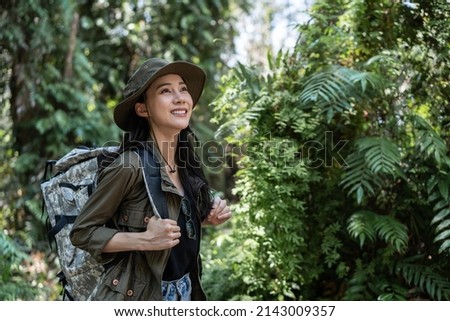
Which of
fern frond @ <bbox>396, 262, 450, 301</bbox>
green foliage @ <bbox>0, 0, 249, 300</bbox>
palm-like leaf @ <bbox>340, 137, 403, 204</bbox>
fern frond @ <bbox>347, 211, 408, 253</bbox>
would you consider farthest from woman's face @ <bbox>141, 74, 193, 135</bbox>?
green foliage @ <bbox>0, 0, 249, 300</bbox>

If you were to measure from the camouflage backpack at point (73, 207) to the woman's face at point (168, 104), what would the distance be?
16cm

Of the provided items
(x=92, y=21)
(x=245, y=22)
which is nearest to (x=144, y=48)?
(x=92, y=21)

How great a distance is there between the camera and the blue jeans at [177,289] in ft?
7.93

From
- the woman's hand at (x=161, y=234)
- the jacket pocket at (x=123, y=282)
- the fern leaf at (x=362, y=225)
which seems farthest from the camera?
the fern leaf at (x=362, y=225)

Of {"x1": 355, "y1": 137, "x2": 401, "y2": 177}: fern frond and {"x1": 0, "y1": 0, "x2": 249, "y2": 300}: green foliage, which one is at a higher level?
{"x1": 0, "y1": 0, "x2": 249, "y2": 300}: green foliage

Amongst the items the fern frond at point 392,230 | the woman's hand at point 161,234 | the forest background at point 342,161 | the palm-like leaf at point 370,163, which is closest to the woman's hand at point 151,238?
the woman's hand at point 161,234

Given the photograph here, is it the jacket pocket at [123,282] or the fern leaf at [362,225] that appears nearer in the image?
the jacket pocket at [123,282]

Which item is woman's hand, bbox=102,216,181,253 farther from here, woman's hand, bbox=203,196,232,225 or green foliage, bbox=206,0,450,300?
green foliage, bbox=206,0,450,300

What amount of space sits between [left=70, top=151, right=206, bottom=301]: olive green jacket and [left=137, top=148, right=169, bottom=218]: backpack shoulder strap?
24 mm

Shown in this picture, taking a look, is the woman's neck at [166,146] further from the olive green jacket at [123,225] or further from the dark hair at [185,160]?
the olive green jacket at [123,225]

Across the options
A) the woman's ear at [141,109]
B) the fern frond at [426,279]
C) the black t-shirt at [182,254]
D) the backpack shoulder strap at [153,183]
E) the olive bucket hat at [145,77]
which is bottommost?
the fern frond at [426,279]

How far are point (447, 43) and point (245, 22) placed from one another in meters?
6.62

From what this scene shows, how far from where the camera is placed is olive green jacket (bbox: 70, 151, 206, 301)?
2.28 m

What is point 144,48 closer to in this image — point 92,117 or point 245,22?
point 92,117
